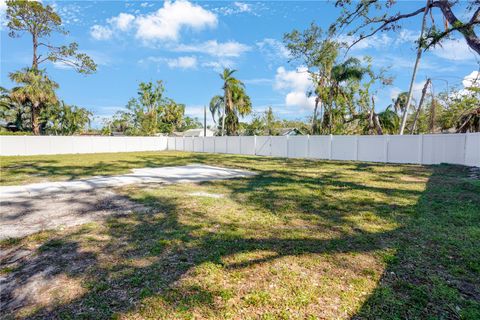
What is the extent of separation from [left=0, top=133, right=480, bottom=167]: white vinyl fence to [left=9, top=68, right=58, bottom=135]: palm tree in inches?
146

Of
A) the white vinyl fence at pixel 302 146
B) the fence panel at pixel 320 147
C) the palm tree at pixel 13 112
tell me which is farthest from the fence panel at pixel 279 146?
the palm tree at pixel 13 112

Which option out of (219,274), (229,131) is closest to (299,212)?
(219,274)

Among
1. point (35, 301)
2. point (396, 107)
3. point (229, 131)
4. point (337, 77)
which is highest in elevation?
point (337, 77)

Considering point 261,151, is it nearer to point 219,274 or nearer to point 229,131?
point 229,131

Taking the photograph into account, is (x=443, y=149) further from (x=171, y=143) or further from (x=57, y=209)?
(x=171, y=143)

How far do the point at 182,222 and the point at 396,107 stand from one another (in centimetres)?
2262

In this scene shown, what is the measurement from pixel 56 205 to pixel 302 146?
45.5 feet

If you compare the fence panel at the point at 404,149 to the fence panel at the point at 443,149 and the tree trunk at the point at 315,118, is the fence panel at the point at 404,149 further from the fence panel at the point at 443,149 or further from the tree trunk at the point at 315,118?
the tree trunk at the point at 315,118

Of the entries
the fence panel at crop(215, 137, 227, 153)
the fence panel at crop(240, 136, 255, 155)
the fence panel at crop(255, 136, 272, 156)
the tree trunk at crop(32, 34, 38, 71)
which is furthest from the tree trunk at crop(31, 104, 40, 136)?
the fence panel at crop(255, 136, 272, 156)

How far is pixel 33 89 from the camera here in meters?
21.5

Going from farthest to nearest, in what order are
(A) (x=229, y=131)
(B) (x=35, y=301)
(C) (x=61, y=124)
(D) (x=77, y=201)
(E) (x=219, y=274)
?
(C) (x=61, y=124)
(A) (x=229, y=131)
(D) (x=77, y=201)
(E) (x=219, y=274)
(B) (x=35, y=301)

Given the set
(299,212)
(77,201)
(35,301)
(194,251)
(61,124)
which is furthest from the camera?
(61,124)

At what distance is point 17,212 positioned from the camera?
427 centimetres

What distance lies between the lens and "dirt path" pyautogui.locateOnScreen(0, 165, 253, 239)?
3.70 meters
